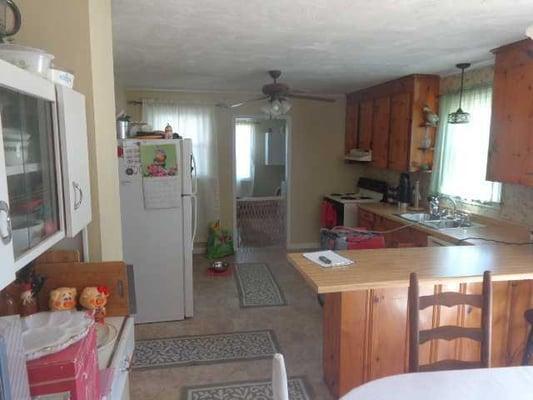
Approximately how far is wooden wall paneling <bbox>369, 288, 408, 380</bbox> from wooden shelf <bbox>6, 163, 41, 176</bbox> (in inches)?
68.4

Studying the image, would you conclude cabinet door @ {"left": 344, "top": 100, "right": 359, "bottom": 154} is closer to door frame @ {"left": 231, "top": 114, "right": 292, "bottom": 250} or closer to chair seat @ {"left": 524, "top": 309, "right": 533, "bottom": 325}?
door frame @ {"left": 231, "top": 114, "right": 292, "bottom": 250}

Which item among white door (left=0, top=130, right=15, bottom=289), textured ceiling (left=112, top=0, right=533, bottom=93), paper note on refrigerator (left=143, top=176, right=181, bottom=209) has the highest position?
textured ceiling (left=112, top=0, right=533, bottom=93)

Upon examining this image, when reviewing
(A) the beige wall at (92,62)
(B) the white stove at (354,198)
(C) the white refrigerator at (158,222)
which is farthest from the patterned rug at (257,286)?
(A) the beige wall at (92,62)

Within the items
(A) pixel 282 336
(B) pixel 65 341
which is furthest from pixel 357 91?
(B) pixel 65 341

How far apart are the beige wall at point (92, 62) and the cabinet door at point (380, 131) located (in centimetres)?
337

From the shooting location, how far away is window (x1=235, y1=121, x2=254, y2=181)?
7859 millimetres

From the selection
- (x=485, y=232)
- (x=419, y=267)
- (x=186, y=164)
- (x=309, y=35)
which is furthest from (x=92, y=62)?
(x=485, y=232)

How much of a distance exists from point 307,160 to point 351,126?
0.79m

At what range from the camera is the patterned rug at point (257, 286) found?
3766mm

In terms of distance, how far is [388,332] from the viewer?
2213 mm

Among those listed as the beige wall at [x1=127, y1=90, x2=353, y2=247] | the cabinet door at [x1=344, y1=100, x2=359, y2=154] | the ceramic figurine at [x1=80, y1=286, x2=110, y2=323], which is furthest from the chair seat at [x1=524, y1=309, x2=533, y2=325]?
the beige wall at [x1=127, y1=90, x2=353, y2=247]

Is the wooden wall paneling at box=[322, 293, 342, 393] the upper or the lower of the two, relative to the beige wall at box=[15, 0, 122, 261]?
lower

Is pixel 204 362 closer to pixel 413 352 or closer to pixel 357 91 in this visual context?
pixel 413 352

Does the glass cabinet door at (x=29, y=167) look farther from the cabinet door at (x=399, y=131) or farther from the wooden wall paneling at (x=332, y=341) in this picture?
the cabinet door at (x=399, y=131)
